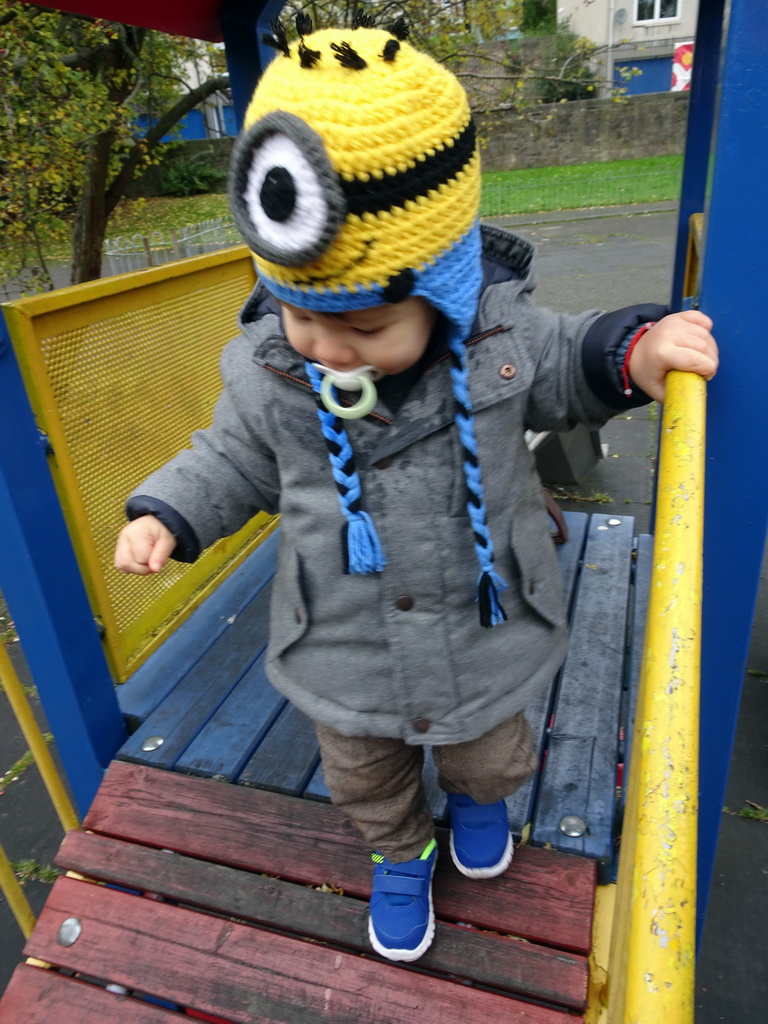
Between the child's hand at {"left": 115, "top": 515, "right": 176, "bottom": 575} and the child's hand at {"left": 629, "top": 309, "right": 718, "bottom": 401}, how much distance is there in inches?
30.9

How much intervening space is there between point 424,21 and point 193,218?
12598mm

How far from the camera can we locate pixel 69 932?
1.69 m

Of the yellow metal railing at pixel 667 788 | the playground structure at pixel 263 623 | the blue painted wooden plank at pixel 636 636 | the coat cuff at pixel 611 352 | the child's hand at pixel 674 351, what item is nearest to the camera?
the yellow metal railing at pixel 667 788

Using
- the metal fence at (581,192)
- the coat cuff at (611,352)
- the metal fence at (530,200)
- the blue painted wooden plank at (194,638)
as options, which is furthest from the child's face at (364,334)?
the metal fence at (581,192)

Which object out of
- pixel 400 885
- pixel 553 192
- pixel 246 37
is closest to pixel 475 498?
pixel 400 885

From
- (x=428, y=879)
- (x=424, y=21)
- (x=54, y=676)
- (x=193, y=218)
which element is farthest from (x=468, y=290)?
(x=193, y=218)

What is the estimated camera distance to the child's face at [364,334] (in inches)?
43.6

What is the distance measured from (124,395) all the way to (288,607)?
111cm

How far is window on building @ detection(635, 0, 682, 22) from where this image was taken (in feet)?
80.5

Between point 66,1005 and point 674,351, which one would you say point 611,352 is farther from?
point 66,1005

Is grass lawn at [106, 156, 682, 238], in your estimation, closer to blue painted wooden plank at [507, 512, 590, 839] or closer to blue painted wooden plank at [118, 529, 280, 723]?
blue painted wooden plank at [118, 529, 280, 723]

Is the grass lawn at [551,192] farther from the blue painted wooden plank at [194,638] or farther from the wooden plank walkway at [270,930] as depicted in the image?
the wooden plank walkway at [270,930]

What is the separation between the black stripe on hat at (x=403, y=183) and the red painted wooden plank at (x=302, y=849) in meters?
1.29

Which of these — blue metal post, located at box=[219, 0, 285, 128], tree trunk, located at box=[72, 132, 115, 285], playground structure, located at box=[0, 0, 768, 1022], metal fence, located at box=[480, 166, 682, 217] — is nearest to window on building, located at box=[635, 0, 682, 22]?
metal fence, located at box=[480, 166, 682, 217]
